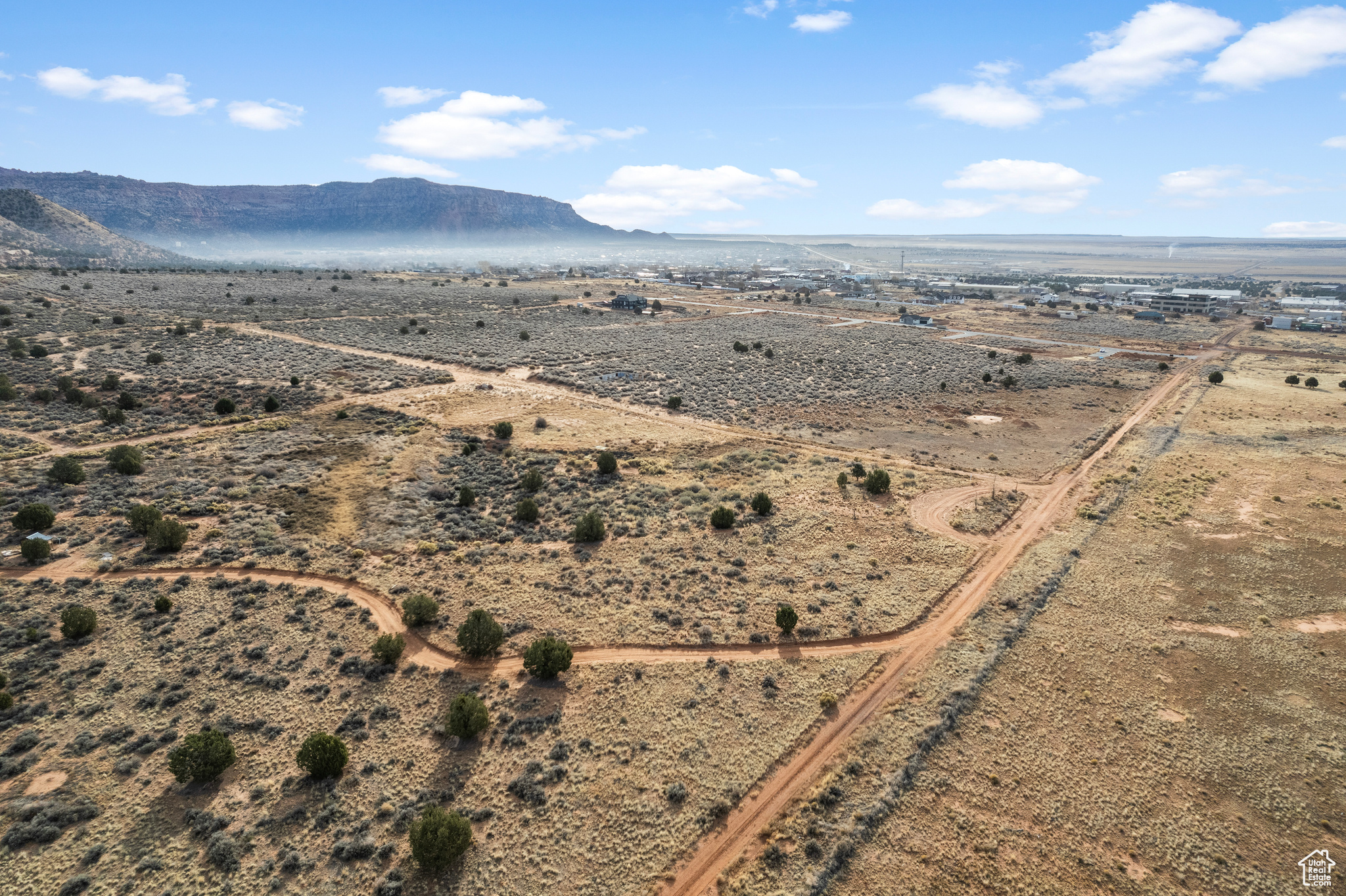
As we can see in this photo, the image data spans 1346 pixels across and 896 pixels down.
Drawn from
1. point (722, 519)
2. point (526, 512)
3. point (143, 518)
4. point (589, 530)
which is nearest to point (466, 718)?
point (589, 530)

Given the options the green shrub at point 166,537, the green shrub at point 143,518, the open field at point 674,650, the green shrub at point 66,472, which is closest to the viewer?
the open field at point 674,650

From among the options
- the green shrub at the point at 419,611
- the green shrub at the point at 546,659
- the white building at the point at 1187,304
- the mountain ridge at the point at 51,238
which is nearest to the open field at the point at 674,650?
the green shrub at the point at 419,611

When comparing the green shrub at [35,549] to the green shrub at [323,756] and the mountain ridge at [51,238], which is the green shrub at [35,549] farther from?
the mountain ridge at [51,238]

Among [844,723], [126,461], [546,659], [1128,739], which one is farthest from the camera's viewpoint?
[126,461]

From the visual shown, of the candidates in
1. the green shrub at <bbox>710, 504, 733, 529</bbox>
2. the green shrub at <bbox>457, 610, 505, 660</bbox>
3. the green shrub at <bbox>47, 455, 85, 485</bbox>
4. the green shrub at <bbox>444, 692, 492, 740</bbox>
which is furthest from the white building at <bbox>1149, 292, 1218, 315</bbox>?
the green shrub at <bbox>47, 455, 85, 485</bbox>

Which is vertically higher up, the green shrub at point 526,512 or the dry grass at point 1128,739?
the green shrub at point 526,512

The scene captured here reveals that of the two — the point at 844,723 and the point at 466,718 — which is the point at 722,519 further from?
the point at 466,718

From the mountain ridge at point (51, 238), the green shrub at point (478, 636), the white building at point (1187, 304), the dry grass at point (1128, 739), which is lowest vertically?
the dry grass at point (1128, 739)

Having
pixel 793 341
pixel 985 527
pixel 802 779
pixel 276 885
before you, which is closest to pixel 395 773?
pixel 276 885

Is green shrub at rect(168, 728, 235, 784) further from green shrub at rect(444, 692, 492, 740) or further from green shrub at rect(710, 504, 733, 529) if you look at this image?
green shrub at rect(710, 504, 733, 529)
